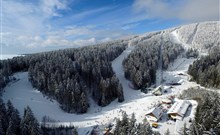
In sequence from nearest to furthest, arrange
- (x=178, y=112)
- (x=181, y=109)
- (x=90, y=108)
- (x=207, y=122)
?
1. (x=207, y=122)
2. (x=178, y=112)
3. (x=181, y=109)
4. (x=90, y=108)

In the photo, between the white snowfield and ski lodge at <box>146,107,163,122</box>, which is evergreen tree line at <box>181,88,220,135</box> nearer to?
the white snowfield

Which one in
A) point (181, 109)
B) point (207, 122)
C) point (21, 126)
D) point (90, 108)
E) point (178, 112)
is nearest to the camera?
point (207, 122)

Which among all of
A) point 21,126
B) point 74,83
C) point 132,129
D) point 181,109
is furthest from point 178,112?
point 74,83

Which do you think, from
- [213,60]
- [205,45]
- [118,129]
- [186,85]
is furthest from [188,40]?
[118,129]

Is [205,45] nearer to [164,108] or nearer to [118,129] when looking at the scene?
[164,108]

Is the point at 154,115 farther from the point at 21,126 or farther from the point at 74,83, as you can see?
the point at 74,83

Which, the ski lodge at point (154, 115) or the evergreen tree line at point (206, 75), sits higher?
the evergreen tree line at point (206, 75)

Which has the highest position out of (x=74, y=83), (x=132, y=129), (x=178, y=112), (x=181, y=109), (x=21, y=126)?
(x=74, y=83)

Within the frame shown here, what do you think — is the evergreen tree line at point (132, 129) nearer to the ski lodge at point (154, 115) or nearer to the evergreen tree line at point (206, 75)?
the ski lodge at point (154, 115)

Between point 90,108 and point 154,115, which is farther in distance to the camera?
point 90,108

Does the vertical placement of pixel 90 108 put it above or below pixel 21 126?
below

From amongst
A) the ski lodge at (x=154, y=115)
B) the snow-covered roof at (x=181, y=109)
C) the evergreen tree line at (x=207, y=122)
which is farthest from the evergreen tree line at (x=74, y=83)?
the evergreen tree line at (x=207, y=122)

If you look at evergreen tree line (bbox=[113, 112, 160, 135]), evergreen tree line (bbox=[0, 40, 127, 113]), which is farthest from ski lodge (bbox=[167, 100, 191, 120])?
evergreen tree line (bbox=[0, 40, 127, 113])
